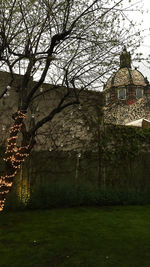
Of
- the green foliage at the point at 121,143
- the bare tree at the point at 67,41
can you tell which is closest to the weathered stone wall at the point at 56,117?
the green foliage at the point at 121,143

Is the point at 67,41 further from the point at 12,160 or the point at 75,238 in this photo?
the point at 75,238

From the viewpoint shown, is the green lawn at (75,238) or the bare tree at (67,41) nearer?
the green lawn at (75,238)

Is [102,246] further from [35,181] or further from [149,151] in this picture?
[149,151]

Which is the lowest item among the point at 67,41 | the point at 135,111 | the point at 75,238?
the point at 75,238

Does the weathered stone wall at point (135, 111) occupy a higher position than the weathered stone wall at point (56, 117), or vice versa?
the weathered stone wall at point (135, 111)

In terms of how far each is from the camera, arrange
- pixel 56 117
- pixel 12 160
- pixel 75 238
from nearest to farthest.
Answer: pixel 75 238 → pixel 12 160 → pixel 56 117

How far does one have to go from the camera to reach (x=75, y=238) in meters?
3.67

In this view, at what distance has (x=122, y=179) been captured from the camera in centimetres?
755

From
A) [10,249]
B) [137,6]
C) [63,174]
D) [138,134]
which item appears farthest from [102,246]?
[138,134]

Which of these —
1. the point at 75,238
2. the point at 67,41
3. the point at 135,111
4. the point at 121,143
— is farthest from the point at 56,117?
the point at 135,111

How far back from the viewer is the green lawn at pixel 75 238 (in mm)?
2838

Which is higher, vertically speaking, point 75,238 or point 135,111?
point 135,111

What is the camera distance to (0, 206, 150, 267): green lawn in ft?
9.31

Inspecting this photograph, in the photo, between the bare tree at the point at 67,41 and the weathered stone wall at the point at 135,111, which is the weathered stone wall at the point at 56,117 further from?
the weathered stone wall at the point at 135,111
